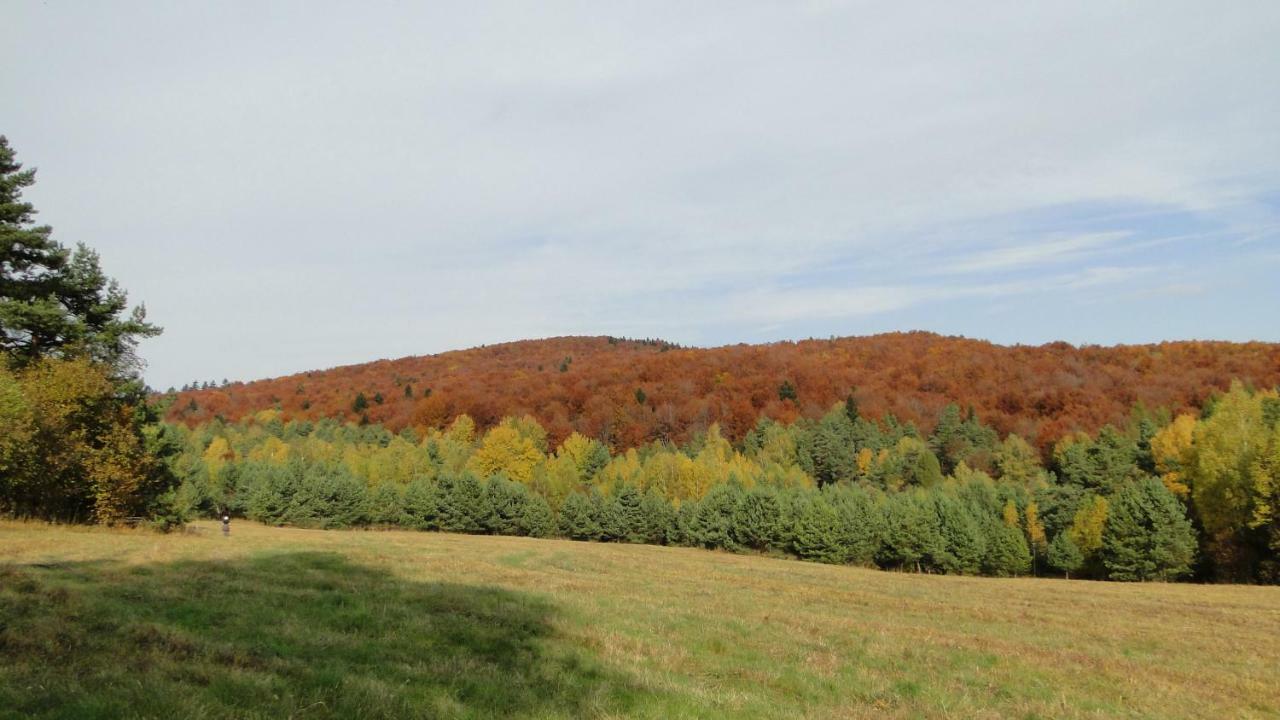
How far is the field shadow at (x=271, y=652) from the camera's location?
825cm

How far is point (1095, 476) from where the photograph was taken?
89.8 metres

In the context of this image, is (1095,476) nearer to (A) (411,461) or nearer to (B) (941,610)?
(B) (941,610)

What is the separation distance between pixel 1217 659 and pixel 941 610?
8.61 metres

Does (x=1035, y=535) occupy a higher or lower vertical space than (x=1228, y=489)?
lower

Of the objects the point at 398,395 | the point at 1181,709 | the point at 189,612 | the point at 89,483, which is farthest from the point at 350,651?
the point at 398,395

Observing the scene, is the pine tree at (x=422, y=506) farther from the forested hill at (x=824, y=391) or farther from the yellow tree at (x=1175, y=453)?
the yellow tree at (x=1175, y=453)

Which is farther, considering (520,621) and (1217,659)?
(1217,659)

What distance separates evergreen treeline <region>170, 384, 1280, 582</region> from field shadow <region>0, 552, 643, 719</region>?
30.1 m

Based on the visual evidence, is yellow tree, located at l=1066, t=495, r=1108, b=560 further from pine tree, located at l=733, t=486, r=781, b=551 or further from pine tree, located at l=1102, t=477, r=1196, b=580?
pine tree, located at l=733, t=486, r=781, b=551

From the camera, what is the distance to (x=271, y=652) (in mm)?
11148

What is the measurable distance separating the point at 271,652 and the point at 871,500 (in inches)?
3129

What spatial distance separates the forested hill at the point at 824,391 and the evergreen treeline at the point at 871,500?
2102 centimetres

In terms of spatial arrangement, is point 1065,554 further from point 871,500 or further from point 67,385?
point 67,385

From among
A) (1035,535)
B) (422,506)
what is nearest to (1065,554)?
(1035,535)
